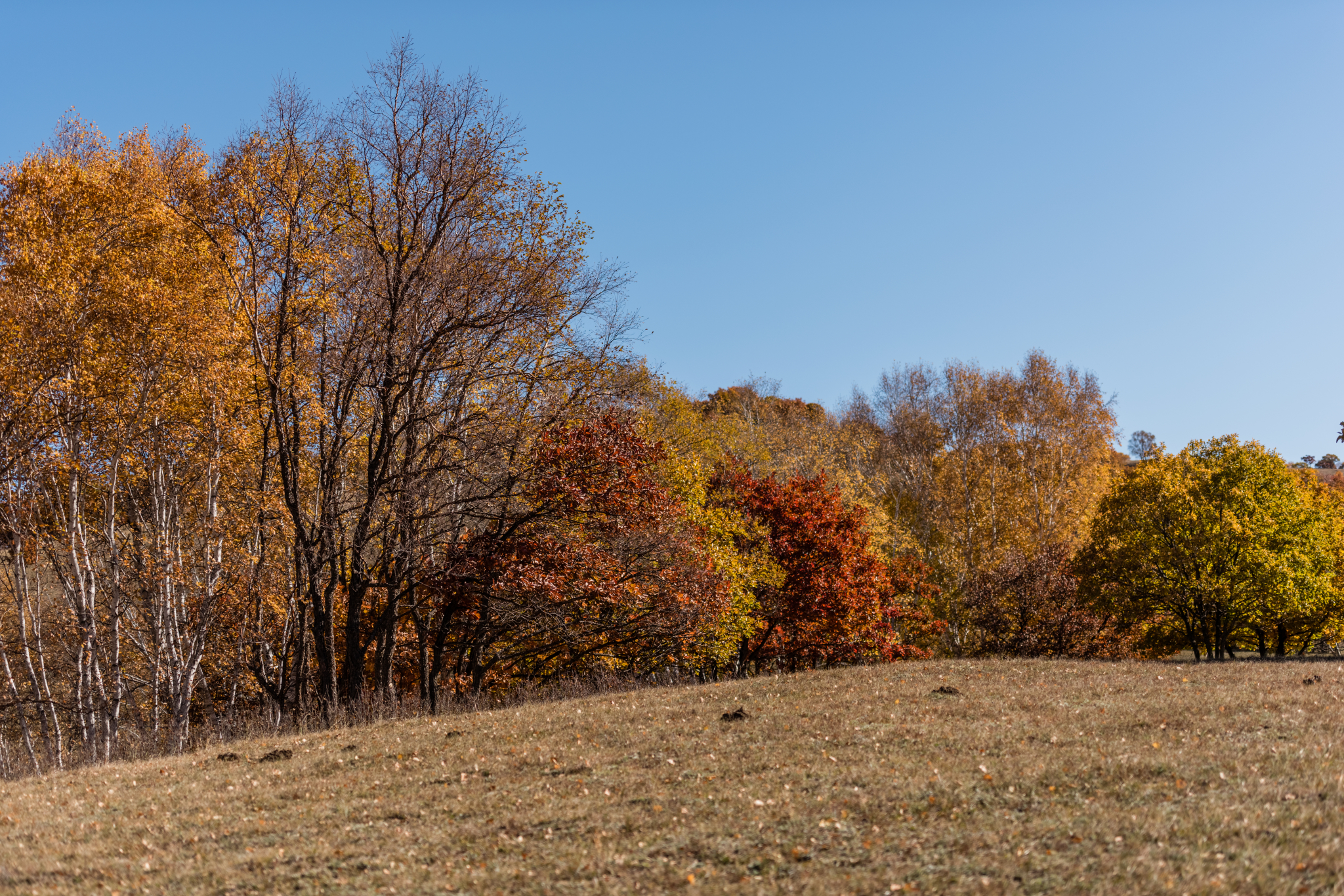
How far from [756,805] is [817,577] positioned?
1921 centimetres

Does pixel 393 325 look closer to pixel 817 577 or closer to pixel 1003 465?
pixel 817 577

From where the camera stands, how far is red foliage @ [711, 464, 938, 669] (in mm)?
27625

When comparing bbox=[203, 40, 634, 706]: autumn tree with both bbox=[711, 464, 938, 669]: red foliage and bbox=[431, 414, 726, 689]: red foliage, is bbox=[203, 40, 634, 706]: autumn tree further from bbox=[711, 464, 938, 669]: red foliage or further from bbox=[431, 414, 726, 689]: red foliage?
bbox=[711, 464, 938, 669]: red foliage

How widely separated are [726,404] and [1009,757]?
187 ft

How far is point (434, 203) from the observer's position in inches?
793

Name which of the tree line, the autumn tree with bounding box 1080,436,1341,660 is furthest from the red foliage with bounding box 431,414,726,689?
the autumn tree with bounding box 1080,436,1341,660

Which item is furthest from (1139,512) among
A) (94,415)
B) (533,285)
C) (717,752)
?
(94,415)

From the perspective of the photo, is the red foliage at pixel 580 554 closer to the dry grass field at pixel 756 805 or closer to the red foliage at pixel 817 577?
the dry grass field at pixel 756 805

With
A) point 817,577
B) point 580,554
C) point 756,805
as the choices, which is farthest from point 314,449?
point 756,805

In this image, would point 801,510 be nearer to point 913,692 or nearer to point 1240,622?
point 913,692

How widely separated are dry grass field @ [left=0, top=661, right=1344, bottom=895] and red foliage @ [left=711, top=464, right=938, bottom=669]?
13.0 m

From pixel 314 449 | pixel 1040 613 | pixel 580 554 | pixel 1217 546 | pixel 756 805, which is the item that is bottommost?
pixel 1040 613

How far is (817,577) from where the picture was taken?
27.4 meters

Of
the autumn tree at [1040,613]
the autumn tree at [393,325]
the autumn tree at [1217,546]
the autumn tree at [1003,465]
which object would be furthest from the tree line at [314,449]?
the autumn tree at [1003,465]
